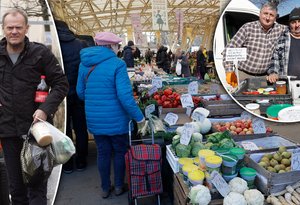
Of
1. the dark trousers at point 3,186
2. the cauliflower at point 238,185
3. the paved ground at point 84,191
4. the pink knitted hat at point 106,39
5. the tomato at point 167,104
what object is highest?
the pink knitted hat at point 106,39

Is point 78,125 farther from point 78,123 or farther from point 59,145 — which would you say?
point 59,145

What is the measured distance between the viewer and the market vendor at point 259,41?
1.04 metres

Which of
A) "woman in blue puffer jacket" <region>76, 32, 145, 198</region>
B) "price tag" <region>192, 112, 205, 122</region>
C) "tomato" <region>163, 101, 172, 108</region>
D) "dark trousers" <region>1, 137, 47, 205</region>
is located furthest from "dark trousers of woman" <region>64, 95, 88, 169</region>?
"price tag" <region>192, 112, 205, 122</region>

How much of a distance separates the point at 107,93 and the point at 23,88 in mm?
767

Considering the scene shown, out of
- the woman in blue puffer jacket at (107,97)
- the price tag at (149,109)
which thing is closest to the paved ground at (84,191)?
the woman in blue puffer jacket at (107,97)

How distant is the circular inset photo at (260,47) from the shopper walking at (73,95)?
2.26 metres

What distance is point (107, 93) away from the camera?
A: 2619 millimetres

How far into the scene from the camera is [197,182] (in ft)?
5.94

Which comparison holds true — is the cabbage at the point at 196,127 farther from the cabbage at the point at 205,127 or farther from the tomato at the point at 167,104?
the tomato at the point at 167,104

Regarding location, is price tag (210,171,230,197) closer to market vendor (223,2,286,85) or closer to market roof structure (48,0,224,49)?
market vendor (223,2,286,85)

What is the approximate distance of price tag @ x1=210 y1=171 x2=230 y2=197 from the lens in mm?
1711

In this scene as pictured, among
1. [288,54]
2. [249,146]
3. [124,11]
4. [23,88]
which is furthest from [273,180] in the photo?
[124,11]

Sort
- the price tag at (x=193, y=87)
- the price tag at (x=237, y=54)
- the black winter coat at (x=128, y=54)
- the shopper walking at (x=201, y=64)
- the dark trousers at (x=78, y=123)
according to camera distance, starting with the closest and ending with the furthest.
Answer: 1. the price tag at (x=237, y=54)
2. the dark trousers at (x=78, y=123)
3. the price tag at (x=193, y=87)
4. the black winter coat at (x=128, y=54)
5. the shopper walking at (x=201, y=64)

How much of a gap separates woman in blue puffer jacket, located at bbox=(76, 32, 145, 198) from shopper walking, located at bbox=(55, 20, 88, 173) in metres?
0.58
